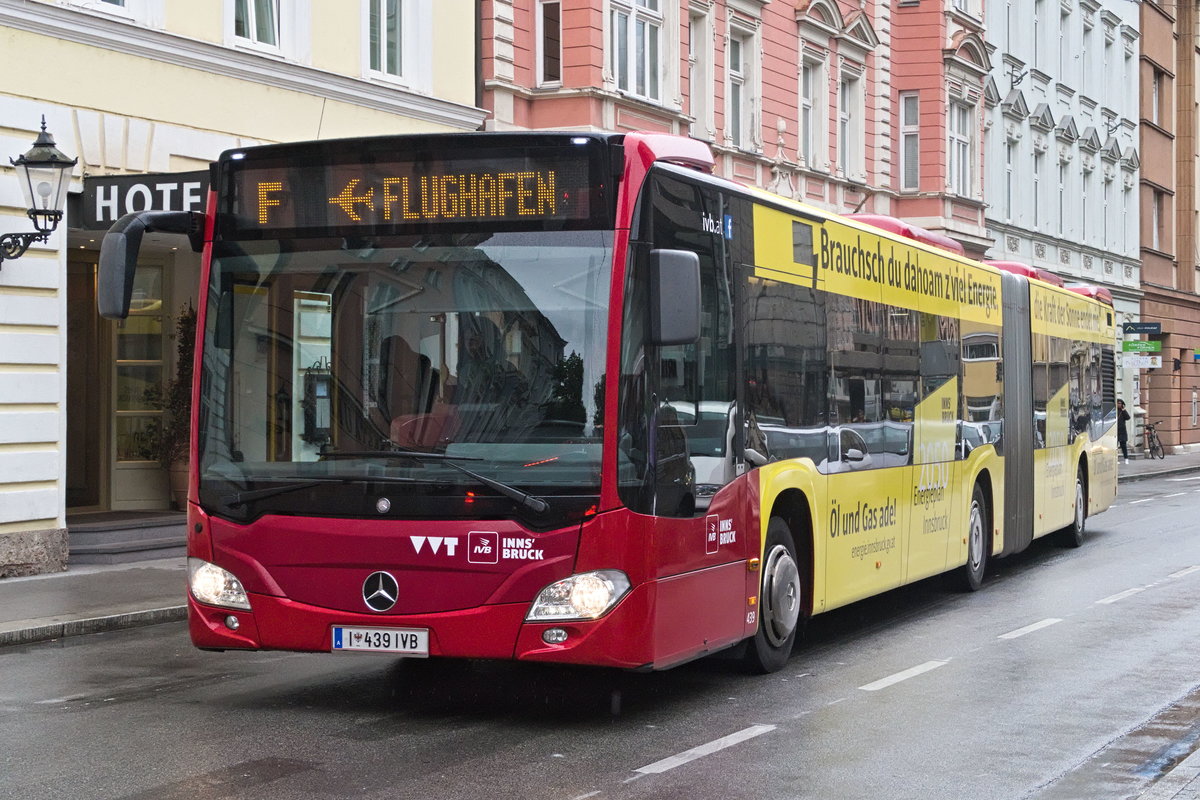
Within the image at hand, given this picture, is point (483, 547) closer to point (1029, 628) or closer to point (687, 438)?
point (687, 438)

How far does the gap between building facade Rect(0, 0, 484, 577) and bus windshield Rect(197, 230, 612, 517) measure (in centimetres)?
773

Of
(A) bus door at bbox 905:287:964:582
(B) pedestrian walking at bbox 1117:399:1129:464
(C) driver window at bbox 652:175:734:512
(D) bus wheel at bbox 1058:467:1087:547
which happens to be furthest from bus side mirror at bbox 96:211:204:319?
(B) pedestrian walking at bbox 1117:399:1129:464

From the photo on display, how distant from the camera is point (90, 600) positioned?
1327 cm

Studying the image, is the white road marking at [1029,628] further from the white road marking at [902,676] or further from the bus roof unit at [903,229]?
the bus roof unit at [903,229]

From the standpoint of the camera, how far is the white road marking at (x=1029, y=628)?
11570 mm

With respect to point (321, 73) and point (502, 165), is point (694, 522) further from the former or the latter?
point (321, 73)

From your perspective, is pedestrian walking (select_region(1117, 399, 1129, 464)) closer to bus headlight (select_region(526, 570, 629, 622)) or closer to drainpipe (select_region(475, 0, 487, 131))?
drainpipe (select_region(475, 0, 487, 131))

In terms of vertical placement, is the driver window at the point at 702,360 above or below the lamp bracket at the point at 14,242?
below

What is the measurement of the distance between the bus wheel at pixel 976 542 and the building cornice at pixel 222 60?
355 inches

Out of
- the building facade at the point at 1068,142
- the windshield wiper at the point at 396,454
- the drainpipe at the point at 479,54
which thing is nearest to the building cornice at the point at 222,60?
the drainpipe at the point at 479,54

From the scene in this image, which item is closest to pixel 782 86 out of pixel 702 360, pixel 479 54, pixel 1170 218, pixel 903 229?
pixel 479 54

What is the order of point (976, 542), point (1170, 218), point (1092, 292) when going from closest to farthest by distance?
point (976, 542) < point (1092, 292) < point (1170, 218)

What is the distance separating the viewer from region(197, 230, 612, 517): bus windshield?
7750 mm

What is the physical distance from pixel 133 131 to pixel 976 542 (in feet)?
30.0
